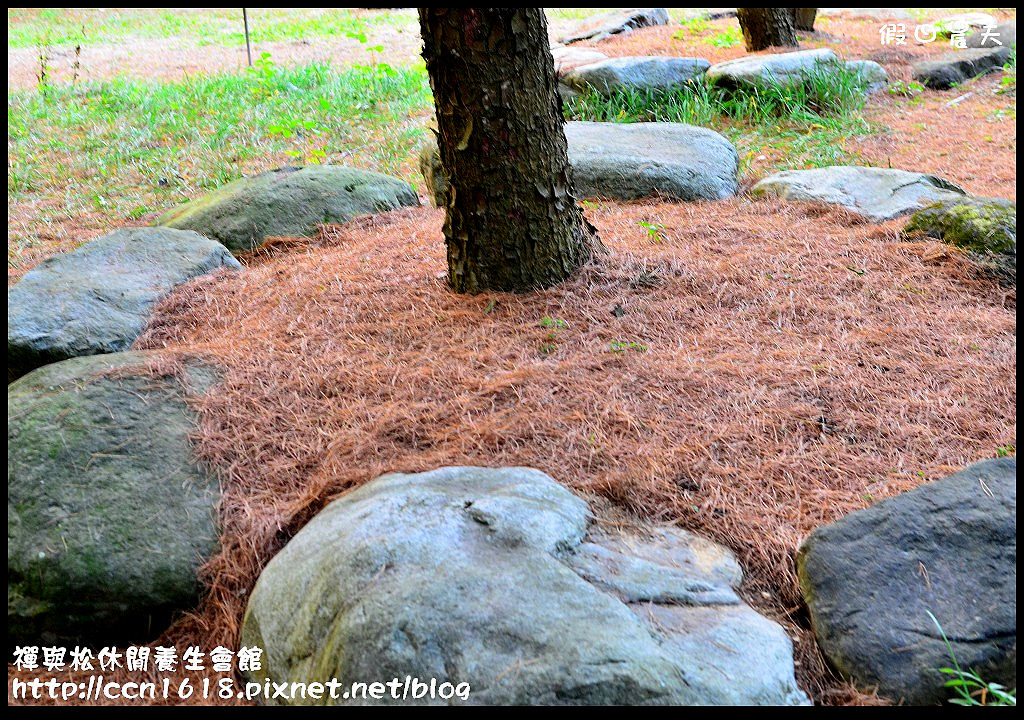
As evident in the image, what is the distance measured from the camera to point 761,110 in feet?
24.2

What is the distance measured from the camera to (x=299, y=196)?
5.14 meters

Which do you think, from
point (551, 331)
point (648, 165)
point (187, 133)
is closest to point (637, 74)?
point (648, 165)

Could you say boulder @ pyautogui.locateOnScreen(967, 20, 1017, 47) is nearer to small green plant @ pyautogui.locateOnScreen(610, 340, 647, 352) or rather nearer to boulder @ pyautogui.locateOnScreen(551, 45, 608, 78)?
boulder @ pyautogui.locateOnScreen(551, 45, 608, 78)

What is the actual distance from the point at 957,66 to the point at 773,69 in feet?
7.22

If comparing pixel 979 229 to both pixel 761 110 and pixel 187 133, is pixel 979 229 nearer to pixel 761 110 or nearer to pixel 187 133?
pixel 761 110

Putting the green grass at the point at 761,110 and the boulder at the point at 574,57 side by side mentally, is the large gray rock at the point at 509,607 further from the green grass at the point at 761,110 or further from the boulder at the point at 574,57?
the boulder at the point at 574,57

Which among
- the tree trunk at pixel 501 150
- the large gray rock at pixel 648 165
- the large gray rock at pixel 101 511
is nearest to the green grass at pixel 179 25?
the large gray rock at pixel 648 165

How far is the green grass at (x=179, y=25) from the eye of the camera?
44.4 feet

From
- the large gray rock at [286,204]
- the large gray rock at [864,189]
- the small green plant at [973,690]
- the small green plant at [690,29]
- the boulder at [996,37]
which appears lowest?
the small green plant at [973,690]

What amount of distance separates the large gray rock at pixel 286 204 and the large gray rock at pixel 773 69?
3.65 m

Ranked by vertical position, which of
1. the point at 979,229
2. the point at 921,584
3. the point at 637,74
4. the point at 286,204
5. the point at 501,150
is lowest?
the point at 921,584

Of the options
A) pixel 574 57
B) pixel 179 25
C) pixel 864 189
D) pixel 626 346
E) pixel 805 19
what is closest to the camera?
pixel 626 346

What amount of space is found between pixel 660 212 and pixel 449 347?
6.81 ft

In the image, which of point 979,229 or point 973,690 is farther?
point 979,229
